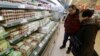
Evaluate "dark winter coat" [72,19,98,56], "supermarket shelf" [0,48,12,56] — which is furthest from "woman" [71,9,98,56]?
"supermarket shelf" [0,48,12,56]

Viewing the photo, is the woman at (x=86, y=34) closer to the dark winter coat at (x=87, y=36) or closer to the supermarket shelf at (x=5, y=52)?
the dark winter coat at (x=87, y=36)

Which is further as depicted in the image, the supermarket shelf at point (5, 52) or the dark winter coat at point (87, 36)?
the dark winter coat at point (87, 36)

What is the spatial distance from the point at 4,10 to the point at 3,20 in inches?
4.8

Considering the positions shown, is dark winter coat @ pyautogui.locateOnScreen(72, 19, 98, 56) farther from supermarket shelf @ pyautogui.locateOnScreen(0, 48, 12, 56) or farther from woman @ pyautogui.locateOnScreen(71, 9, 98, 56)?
supermarket shelf @ pyautogui.locateOnScreen(0, 48, 12, 56)

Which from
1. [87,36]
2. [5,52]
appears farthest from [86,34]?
[5,52]

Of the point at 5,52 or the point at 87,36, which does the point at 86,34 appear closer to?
the point at 87,36

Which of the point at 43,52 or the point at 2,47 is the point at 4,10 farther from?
the point at 43,52

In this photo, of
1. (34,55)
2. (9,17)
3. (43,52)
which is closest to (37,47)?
(34,55)

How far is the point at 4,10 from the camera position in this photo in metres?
1.75

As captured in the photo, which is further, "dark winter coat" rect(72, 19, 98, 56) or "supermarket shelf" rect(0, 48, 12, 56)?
"dark winter coat" rect(72, 19, 98, 56)

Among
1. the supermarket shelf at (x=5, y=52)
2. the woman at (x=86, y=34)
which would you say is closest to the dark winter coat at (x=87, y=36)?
the woman at (x=86, y=34)

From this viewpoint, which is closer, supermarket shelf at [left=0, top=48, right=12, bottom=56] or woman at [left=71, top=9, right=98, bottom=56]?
supermarket shelf at [left=0, top=48, right=12, bottom=56]

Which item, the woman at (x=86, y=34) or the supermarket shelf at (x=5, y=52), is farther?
the woman at (x=86, y=34)

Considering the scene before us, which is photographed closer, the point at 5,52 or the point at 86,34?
the point at 5,52
